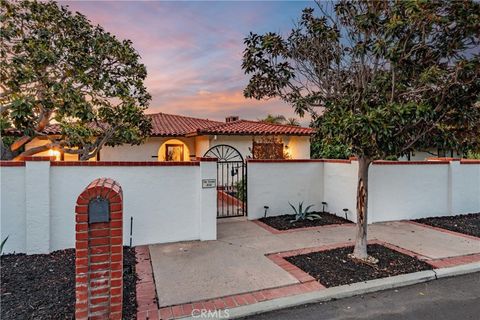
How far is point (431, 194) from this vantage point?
8953 millimetres

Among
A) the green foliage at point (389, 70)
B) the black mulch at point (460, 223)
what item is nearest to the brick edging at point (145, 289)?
the green foliage at point (389, 70)

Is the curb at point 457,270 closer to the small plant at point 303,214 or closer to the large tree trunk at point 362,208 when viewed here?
the large tree trunk at point 362,208

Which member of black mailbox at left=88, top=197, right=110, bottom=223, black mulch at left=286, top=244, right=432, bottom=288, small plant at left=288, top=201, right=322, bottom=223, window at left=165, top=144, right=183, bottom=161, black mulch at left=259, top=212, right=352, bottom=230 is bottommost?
black mulch at left=286, top=244, right=432, bottom=288

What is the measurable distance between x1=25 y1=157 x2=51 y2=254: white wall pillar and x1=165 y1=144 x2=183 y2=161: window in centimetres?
1143

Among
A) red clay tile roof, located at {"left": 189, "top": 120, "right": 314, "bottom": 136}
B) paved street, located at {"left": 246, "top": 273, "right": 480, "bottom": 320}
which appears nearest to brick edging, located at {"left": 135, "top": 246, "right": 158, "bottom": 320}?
paved street, located at {"left": 246, "top": 273, "right": 480, "bottom": 320}

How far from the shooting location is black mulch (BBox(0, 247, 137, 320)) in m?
3.49

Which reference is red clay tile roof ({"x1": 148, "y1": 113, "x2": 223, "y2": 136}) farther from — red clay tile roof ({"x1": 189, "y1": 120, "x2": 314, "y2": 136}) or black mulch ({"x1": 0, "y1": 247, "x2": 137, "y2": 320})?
black mulch ({"x1": 0, "y1": 247, "x2": 137, "y2": 320})

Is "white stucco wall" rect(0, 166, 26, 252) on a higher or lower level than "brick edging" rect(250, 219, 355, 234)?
higher

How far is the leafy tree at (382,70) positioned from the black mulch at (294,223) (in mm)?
2455

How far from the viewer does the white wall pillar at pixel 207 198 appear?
6430 millimetres

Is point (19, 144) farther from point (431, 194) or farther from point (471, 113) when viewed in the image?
point (431, 194)

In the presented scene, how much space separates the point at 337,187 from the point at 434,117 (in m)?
4.63

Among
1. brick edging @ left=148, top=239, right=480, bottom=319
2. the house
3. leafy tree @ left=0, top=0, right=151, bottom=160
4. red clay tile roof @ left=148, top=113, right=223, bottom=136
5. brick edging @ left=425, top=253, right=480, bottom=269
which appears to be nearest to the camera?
brick edging @ left=148, top=239, right=480, bottom=319

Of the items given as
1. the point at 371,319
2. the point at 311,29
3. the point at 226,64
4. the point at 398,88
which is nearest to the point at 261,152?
the point at 226,64
